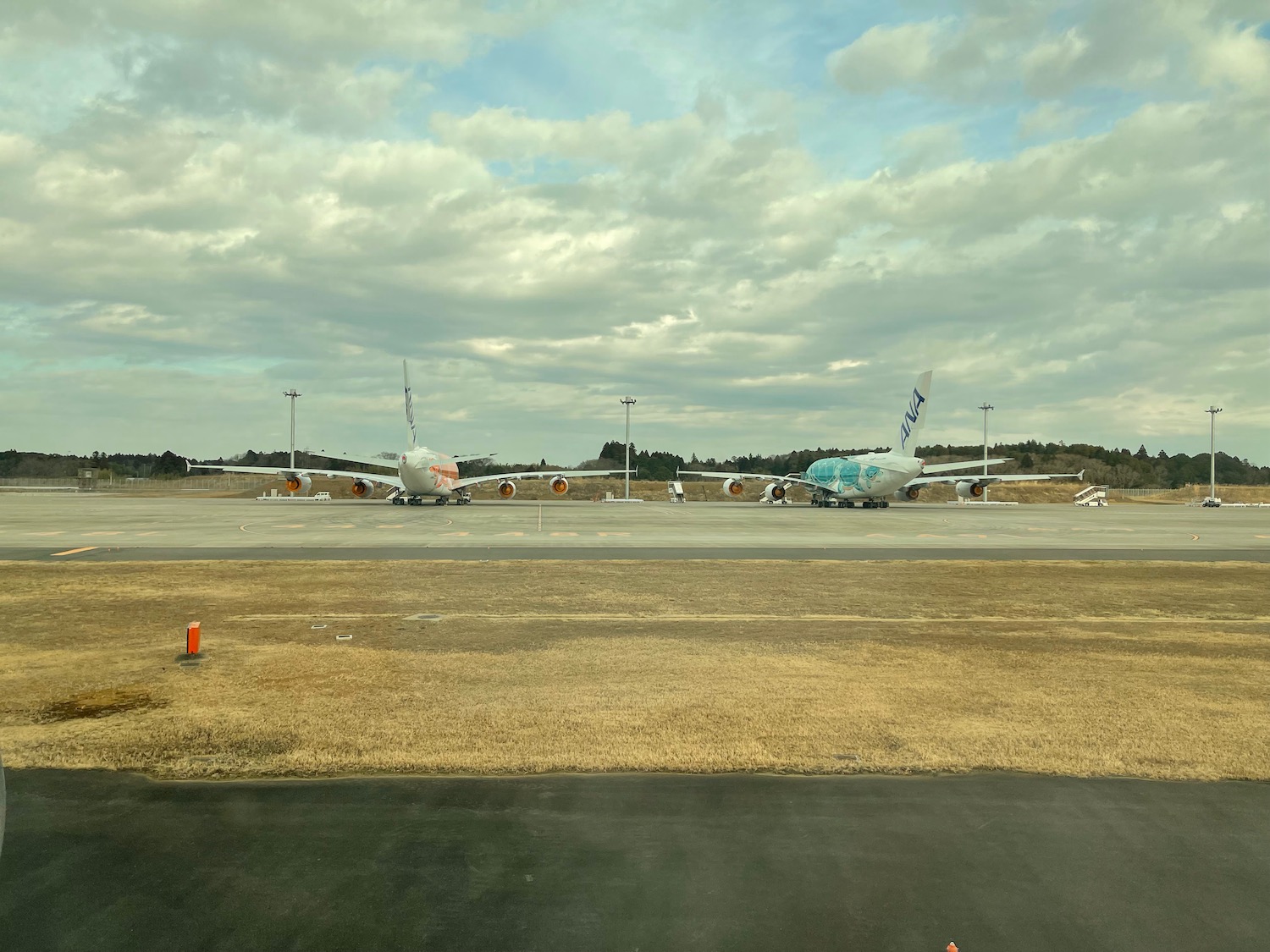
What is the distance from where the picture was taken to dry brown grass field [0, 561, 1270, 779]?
741 cm

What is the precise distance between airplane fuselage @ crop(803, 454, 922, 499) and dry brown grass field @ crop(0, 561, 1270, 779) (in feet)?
151

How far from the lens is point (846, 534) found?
3628cm

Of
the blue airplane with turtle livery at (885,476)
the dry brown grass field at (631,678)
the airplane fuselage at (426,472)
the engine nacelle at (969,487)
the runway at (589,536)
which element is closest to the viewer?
the dry brown grass field at (631,678)

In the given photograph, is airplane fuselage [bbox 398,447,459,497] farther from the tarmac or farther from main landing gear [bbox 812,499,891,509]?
the tarmac

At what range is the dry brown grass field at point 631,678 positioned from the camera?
7414 millimetres

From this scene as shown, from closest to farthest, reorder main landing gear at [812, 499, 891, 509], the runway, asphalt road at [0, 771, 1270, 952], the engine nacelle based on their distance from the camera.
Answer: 1. asphalt road at [0, 771, 1270, 952]
2. the runway
3. the engine nacelle
4. main landing gear at [812, 499, 891, 509]

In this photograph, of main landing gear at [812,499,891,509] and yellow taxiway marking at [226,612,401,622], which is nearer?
yellow taxiway marking at [226,612,401,622]

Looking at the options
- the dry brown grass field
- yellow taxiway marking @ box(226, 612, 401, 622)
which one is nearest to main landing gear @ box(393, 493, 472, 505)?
the dry brown grass field

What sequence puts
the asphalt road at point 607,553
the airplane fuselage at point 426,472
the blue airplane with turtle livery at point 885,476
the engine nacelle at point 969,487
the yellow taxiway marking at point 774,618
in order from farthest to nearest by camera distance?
1. the engine nacelle at point 969,487
2. the blue airplane with turtle livery at point 885,476
3. the airplane fuselage at point 426,472
4. the asphalt road at point 607,553
5. the yellow taxiway marking at point 774,618

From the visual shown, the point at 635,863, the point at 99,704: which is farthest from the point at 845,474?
the point at 635,863

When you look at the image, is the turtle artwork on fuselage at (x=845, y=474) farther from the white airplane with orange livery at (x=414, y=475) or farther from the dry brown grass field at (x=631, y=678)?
the dry brown grass field at (x=631, y=678)

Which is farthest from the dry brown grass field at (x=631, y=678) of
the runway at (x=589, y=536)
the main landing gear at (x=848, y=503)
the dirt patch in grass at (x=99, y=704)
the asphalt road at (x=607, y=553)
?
the main landing gear at (x=848, y=503)

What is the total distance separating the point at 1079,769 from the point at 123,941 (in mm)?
7333

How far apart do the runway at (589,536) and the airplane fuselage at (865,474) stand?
12.4m
